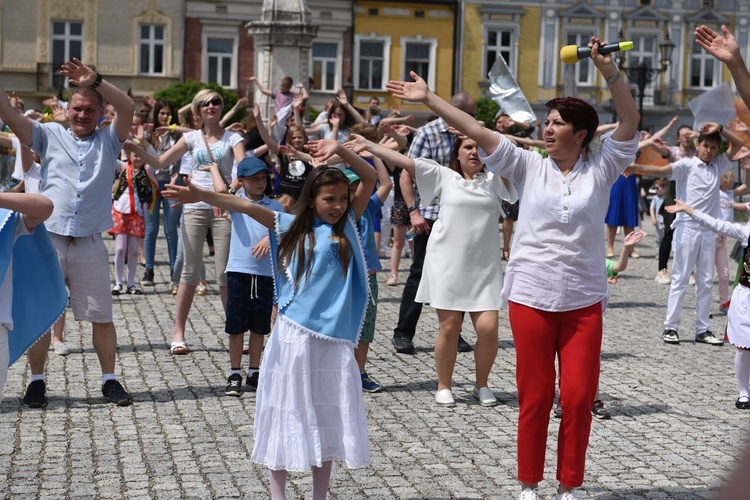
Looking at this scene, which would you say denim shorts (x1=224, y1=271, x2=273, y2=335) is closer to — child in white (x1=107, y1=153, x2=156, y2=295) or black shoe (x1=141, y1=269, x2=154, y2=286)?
child in white (x1=107, y1=153, x2=156, y2=295)

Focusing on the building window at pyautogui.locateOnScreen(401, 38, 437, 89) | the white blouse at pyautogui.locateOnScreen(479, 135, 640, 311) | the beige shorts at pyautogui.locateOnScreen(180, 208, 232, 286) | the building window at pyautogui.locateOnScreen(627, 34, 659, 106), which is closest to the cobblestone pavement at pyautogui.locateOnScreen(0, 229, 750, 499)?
the beige shorts at pyautogui.locateOnScreen(180, 208, 232, 286)

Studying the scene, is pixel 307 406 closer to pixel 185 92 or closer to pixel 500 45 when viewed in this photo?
pixel 185 92

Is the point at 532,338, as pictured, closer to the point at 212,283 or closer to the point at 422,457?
the point at 422,457

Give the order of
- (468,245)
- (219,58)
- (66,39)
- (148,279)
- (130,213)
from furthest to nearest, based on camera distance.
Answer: (219,58), (66,39), (148,279), (130,213), (468,245)

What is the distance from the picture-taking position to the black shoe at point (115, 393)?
778 cm

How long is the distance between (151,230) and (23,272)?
8.04 meters

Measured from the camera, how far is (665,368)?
9812 mm

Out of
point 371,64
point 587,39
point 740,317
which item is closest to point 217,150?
point 740,317

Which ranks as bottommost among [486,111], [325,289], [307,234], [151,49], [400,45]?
[325,289]

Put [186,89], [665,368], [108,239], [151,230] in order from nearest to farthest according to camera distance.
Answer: [665,368], [151,230], [108,239], [186,89]

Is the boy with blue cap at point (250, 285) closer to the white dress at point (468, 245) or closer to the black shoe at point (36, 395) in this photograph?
the white dress at point (468, 245)

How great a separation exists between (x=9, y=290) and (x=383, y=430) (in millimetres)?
2548

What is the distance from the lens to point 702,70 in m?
56.2

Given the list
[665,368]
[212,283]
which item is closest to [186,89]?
[212,283]
